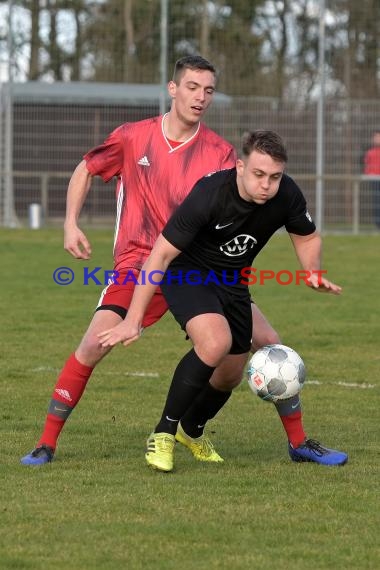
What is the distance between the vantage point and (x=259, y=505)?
16.6ft

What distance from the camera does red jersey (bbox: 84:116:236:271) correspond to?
6.43 meters

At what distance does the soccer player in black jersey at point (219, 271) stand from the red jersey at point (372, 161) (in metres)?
17.2

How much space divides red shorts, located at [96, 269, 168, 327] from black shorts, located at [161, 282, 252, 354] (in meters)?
0.20

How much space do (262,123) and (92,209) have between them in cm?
355

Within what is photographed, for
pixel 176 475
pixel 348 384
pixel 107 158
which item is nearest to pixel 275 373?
pixel 176 475

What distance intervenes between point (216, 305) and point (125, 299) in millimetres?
492

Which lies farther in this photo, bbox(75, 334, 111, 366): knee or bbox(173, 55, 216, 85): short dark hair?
bbox(173, 55, 216, 85): short dark hair

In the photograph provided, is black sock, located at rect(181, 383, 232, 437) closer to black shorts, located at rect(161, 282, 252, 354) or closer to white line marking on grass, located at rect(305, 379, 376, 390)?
black shorts, located at rect(161, 282, 252, 354)

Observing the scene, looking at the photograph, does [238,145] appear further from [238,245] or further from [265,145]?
[265,145]

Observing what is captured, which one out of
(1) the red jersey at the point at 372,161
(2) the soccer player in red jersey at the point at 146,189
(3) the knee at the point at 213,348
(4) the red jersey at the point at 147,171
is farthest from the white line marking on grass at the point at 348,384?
(1) the red jersey at the point at 372,161

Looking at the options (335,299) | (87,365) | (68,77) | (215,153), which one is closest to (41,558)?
(87,365)

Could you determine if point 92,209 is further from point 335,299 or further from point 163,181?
point 163,181

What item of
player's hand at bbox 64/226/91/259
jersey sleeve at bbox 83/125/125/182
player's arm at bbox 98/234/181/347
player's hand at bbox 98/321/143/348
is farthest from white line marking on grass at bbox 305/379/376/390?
player's hand at bbox 98/321/143/348

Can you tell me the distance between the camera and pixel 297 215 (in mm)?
6020
